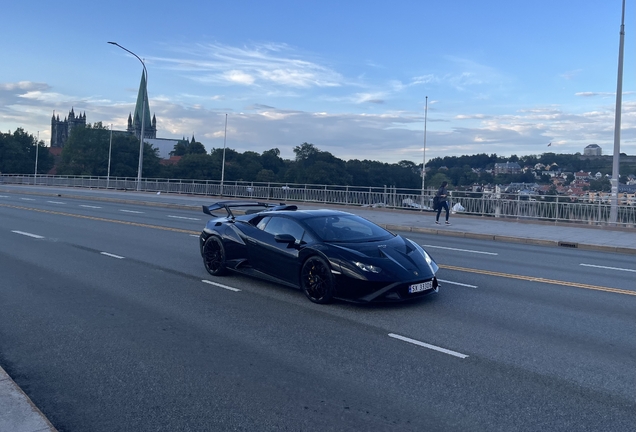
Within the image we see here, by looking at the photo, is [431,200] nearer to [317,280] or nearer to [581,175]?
[581,175]

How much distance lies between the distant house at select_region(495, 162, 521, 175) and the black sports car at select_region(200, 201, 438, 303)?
27243 millimetres

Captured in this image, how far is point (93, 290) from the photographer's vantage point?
9.45 m

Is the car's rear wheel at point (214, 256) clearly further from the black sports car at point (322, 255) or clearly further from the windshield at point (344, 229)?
the windshield at point (344, 229)

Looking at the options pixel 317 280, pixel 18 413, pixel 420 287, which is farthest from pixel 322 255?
pixel 18 413

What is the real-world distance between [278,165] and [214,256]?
73.2 meters

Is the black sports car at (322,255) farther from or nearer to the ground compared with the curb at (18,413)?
farther from the ground

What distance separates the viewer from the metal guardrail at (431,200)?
2397 centimetres

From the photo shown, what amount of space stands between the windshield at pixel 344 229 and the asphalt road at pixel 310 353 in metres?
1.01

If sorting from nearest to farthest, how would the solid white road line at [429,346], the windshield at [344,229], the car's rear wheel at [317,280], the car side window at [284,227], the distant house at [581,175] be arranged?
the solid white road line at [429,346] → the car's rear wheel at [317,280] → the windshield at [344,229] → the car side window at [284,227] → the distant house at [581,175]

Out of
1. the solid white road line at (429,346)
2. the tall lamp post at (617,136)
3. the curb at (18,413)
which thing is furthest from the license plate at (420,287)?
the tall lamp post at (617,136)

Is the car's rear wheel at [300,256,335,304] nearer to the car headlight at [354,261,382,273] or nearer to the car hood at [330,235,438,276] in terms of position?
the car hood at [330,235,438,276]

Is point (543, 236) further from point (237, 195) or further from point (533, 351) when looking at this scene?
point (237, 195)

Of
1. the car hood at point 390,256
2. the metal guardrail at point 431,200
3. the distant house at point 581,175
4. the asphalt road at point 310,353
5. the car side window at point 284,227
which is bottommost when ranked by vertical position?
the asphalt road at point 310,353

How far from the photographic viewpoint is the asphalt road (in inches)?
185
